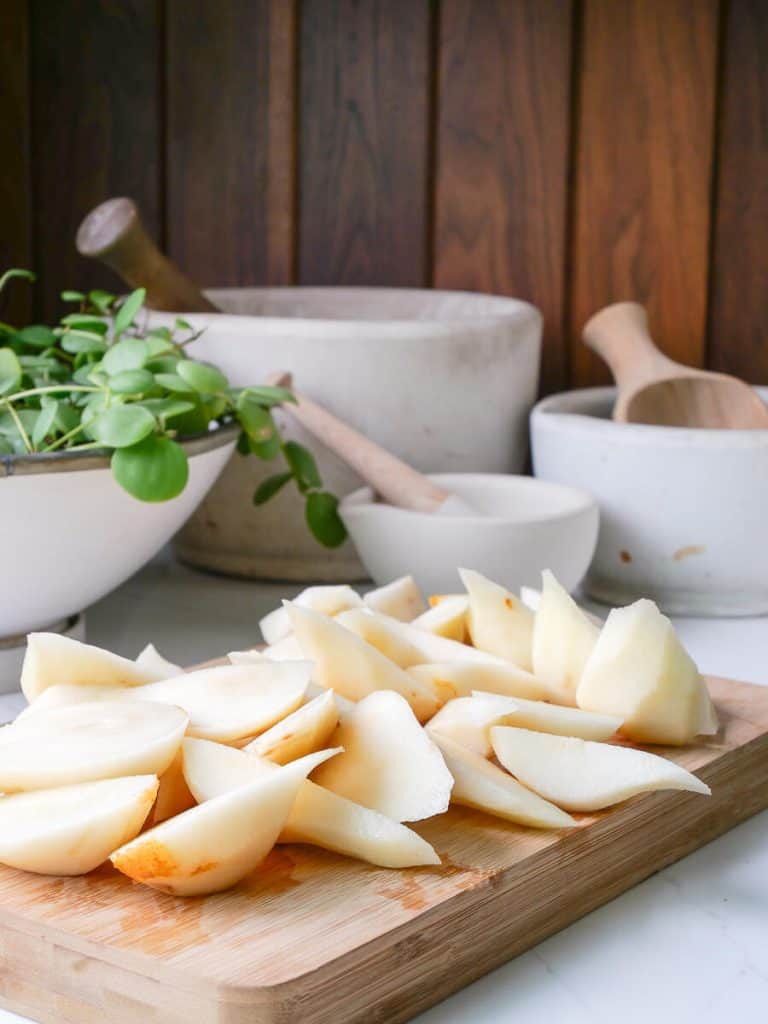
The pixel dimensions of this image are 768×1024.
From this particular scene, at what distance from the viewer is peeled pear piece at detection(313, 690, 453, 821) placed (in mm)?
571

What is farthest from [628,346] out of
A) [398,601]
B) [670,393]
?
[398,601]

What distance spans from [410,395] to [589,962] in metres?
0.59

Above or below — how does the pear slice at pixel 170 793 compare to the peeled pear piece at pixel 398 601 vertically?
above

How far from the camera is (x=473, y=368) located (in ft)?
3.64

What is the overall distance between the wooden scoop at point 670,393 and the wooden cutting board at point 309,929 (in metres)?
0.56

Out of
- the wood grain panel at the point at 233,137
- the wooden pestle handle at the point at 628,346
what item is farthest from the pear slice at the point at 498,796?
the wood grain panel at the point at 233,137

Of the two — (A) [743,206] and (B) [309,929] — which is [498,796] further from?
(A) [743,206]

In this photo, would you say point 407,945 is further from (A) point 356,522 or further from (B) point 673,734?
(A) point 356,522

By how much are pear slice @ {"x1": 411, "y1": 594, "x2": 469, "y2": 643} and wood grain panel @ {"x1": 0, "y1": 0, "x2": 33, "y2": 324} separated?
805 millimetres

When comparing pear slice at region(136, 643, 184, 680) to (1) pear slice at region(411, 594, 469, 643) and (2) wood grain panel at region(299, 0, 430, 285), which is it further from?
(2) wood grain panel at region(299, 0, 430, 285)

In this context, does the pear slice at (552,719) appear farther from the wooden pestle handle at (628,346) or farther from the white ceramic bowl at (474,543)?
the wooden pestle handle at (628,346)

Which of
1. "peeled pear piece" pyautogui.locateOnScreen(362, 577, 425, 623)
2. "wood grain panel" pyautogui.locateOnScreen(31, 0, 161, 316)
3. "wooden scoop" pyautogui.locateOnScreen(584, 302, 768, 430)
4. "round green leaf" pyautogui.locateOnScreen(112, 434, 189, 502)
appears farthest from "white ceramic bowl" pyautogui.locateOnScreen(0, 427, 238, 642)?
"wood grain panel" pyautogui.locateOnScreen(31, 0, 161, 316)

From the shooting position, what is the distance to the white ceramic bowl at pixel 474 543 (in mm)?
960

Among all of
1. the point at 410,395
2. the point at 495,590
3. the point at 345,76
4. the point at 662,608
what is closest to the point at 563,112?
the point at 345,76
